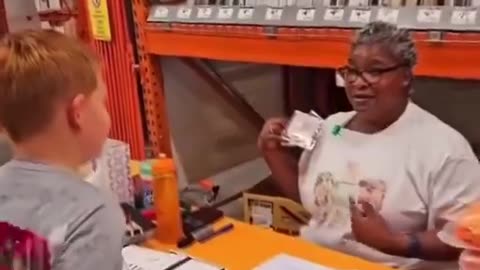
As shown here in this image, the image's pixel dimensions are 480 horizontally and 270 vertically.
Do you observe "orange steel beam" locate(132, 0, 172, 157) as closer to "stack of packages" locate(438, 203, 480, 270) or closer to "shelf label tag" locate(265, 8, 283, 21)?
"shelf label tag" locate(265, 8, 283, 21)

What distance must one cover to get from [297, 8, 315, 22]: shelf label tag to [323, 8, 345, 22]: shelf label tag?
42 mm

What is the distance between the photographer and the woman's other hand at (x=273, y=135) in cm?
209

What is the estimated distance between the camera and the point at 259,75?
2770 mm

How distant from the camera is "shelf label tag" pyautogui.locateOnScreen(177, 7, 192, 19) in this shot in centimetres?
225

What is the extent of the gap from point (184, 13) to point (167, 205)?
25.5 inches

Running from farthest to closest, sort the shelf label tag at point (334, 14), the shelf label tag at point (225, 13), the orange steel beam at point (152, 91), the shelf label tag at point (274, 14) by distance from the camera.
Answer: the orange steel beam at point (152, 91) < the shelf label tag at point (225, 13) < the shelf label tag at point (274, 14) < the shelf label tag at point (334, 14)

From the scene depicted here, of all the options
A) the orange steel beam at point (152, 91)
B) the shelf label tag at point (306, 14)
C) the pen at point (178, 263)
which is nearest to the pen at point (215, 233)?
the pen at point (178, 263)

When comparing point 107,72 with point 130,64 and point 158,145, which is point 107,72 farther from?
point 158,145

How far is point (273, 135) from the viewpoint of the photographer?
6.85 feet

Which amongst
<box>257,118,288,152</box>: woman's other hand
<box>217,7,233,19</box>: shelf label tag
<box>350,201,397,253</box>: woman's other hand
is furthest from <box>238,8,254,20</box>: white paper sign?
<box>350,201,397,253</box>: woman's other hand

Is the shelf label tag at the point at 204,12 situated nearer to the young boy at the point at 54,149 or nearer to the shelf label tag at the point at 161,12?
the shelf label tag at the point at 161,12

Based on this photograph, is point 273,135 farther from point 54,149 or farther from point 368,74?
point 54,149

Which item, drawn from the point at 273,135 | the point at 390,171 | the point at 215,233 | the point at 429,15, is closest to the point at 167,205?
the point at 215,233

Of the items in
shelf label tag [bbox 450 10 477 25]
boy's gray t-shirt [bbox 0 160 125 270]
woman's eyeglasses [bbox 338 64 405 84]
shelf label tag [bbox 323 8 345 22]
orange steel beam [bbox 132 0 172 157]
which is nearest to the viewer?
boy's gray t-shirt [bbox 0 160 125 270]
